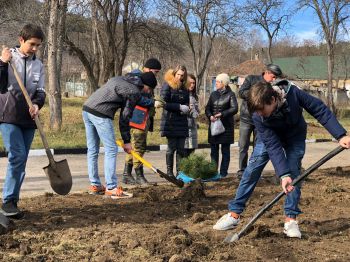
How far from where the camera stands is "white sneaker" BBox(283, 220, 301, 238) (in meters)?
4.41

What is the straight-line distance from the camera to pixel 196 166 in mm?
7266

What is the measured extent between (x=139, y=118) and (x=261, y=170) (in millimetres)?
2669

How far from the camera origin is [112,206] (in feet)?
18.4

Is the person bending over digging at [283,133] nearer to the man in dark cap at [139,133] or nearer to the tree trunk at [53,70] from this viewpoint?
the man in dark cap at [139,133]

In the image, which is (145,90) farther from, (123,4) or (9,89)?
(123,4)

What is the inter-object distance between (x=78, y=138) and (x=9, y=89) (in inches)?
324

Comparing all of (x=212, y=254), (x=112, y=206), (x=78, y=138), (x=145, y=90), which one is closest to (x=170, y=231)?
(x=212, y=254)

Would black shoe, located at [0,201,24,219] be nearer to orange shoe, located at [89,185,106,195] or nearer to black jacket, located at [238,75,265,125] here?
orange shoe, located at [89,185,106,195]

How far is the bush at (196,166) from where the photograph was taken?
727 cm

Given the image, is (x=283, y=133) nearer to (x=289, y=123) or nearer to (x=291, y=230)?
(x=289, y=123)

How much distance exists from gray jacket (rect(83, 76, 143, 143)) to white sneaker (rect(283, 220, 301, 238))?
221cm

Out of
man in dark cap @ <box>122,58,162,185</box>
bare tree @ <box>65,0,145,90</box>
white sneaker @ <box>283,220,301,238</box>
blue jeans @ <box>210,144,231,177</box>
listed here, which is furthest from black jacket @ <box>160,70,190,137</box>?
bare tree @ <box>65,0,145,90</box>

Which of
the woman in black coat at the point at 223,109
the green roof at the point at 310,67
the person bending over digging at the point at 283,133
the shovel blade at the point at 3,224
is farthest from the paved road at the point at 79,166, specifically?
the green roof at the point at 310,67

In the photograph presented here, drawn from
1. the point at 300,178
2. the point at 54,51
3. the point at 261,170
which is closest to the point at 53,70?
the point at 54,51
